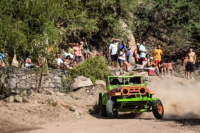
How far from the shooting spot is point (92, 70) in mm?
21844

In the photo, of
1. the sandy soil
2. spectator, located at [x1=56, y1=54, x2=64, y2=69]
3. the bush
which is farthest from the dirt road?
spectator, located at [x1=56, y1=54, x2=64, y2=69]

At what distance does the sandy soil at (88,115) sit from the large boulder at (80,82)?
0.29m

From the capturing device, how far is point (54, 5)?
61.7 feet

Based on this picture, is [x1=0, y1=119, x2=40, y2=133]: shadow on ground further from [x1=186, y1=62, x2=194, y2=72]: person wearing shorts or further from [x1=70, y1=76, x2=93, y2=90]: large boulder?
[x1=186, y1=62, x2=194, y2=72]: person wearing shorts

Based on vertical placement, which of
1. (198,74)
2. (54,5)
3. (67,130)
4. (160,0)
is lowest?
(67,130)

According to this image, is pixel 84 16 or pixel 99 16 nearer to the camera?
pixel 84 16

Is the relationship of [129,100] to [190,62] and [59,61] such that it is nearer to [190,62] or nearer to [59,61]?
[59,61]

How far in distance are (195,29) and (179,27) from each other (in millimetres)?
1418

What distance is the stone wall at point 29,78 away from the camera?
1959 cm

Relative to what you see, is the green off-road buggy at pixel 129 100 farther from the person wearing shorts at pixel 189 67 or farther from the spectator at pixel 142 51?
the spectator at pixel 142 51

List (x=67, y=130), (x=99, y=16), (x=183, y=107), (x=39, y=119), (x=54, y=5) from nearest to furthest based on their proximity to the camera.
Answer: (x=67, y=130) → (x=39, y=119) → (x=183, y=107) → (x=54, y=5) → (x=99, y=16)

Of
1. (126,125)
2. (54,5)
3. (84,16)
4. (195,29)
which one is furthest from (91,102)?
(195,29)

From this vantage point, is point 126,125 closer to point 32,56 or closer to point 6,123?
point 6,123

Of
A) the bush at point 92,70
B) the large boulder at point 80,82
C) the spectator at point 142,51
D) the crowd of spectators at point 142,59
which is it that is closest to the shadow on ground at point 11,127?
the large boulder at point 80,82
